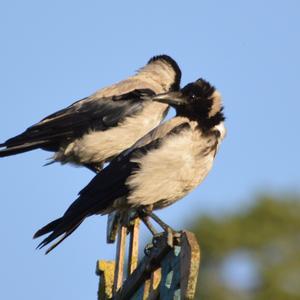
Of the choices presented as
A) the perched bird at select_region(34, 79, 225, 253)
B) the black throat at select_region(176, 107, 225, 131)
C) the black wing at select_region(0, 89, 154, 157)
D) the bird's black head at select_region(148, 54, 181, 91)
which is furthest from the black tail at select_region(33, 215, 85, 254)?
the bird's black head at select_region(148, 54, 181, 91)

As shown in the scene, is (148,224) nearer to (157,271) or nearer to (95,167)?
(95,167)

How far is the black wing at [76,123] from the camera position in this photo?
9.79 meters

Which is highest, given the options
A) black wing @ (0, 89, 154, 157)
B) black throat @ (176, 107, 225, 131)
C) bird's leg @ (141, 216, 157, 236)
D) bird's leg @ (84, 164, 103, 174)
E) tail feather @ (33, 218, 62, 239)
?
black wing @ (0, 89, 154, 157)

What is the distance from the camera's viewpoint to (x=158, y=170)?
7.69 meters

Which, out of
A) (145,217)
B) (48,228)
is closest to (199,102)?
(145,217)

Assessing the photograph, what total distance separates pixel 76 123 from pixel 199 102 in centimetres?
196

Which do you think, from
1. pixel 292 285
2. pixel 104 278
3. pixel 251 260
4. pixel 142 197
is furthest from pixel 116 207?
pixel 251 260

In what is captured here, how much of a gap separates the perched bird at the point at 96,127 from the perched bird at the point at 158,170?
147cm

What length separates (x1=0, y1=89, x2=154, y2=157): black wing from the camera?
9.79m

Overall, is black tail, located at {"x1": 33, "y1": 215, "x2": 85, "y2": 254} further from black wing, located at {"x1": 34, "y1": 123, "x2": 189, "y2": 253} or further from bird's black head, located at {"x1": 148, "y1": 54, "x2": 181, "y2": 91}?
bird's black head, located at {"x1": 148, "y1": 54, "x2": 181, "y2": 91}

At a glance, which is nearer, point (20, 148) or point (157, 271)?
point (157, 271)

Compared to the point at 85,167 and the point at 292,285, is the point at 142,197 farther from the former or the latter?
the point at 292,285

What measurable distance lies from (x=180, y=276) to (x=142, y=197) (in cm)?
284

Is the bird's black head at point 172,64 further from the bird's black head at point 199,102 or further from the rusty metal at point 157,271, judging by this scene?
the rusty metal at point 157,271
